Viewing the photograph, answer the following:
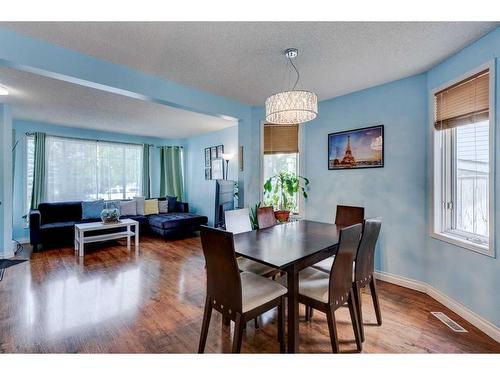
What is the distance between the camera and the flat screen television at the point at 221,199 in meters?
4.16

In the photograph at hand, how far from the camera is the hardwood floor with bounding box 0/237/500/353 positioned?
69.7 inches

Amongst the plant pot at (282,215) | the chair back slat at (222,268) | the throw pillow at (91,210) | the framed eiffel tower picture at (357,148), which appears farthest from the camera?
the throw pillow at (91,210)

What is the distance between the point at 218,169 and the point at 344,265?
14.9ft

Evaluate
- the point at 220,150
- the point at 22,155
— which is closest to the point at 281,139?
the point at 220,150

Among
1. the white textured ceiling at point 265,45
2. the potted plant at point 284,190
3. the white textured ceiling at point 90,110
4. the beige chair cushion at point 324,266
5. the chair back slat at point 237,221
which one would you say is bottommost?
the beige chair cushion at point 324,266

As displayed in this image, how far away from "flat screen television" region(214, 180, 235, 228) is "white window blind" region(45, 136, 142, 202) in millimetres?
3146

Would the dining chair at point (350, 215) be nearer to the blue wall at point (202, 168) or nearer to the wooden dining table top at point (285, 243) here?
the wooden dining table top at point (285, 243)

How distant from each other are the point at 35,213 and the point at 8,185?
0.60m

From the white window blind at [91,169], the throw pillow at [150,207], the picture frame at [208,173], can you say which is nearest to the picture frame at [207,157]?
the picture frame at [208,173]

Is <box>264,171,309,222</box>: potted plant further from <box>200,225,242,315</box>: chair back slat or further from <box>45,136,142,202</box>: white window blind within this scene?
<box>45,136,142,202</box>: white window blind

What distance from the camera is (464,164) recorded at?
237 centimetres

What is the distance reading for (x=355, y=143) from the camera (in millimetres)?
3203

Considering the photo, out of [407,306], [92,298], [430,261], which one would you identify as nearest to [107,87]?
[92,298]

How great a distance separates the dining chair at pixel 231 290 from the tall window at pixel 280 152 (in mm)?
2282
